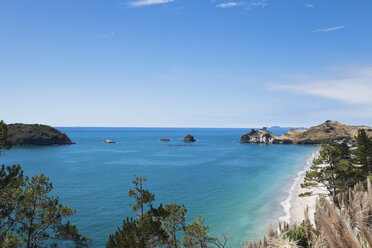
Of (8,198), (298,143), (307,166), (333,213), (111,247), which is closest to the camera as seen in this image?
(333,213)

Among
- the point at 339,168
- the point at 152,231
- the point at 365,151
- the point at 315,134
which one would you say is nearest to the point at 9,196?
the point at 152,231

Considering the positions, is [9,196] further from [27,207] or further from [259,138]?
[259,138]

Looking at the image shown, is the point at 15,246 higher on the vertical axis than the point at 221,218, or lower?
higher

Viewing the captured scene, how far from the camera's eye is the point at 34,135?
15200 cm

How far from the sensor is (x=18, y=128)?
16025 cm

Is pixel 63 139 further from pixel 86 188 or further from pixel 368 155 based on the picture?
pixel 368 155

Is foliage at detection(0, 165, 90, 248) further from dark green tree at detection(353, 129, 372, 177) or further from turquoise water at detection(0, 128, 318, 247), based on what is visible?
dark green tree at detection(353, 129, 372, 177)

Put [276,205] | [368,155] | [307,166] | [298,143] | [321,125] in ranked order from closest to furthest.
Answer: [368,155]
[276,205]
[307,166]
[298,143]
[321,125]

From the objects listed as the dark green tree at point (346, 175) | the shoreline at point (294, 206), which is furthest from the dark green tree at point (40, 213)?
the dark green tree at point (346, 175)

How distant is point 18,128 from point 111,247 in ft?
608

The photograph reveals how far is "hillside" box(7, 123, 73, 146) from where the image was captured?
148m

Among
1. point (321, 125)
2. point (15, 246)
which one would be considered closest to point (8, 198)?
point (15, 246)

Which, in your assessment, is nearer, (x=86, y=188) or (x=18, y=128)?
(x=86, y=188)

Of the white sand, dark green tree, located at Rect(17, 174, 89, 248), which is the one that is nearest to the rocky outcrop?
the white sand
